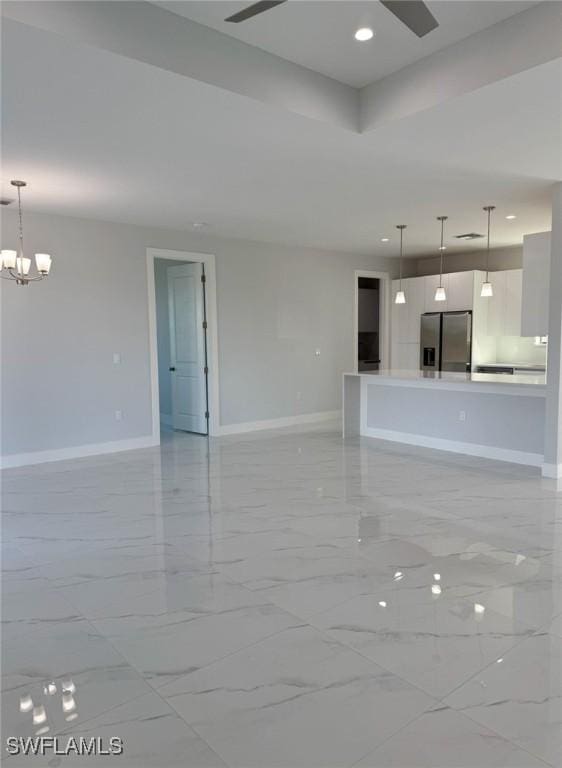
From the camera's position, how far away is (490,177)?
4418mm

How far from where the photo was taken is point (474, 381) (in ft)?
18.4

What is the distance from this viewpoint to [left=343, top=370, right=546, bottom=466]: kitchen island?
17.4 ft

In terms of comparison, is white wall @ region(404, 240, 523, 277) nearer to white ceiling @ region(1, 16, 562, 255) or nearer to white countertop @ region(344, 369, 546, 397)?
white ceiling @ region(1, 16, 562, 255)

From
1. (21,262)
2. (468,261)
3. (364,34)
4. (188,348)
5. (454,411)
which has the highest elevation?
(364,34)

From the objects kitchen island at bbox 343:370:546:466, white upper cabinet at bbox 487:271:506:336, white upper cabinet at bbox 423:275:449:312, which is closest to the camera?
kitchen island at bbox 343:370:546:466

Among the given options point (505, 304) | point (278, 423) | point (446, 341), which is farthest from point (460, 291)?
point (278, 423)

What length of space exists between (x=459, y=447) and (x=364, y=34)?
439cm

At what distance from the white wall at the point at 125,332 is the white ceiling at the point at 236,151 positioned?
459mm

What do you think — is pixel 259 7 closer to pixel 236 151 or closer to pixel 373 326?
pixel 236 151

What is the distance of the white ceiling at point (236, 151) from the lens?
2.71m


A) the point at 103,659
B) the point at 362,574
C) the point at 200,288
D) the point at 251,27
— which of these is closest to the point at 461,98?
the point at 251,27

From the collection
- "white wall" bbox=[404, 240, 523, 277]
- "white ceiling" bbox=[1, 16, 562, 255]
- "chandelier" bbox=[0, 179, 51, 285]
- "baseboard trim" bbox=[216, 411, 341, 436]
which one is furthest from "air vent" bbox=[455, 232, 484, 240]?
"chandelier" bbox=[0, 179, 51, 285]

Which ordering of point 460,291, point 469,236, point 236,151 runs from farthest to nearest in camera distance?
point 460,291
point 469,236
point 236,151

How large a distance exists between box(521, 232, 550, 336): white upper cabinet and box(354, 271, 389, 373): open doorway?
387 cm
